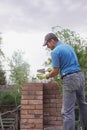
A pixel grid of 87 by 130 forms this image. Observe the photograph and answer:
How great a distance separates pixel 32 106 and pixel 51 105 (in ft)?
1.07

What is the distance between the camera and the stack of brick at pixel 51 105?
6.67 m

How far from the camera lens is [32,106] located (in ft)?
21.6

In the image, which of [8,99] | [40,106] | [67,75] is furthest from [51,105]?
[8,99]

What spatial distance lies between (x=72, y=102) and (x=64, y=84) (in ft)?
0.80

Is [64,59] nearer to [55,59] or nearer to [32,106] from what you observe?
[55,59]

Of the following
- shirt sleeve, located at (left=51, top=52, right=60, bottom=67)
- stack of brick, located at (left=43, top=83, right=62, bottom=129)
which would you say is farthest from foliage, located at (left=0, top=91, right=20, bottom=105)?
shirt sleeve, located at (left=51, top=52, right=60, bottom=67)

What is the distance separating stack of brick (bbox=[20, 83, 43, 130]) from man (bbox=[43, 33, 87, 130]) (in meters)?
1.20

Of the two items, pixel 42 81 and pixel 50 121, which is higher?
pixel 42 81

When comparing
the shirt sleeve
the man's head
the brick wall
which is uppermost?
the man's head

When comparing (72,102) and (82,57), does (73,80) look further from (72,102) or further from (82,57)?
(82,57)

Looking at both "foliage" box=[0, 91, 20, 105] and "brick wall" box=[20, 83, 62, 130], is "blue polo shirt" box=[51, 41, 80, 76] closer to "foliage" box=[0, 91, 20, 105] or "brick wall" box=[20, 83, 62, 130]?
"brick wall" box=[20, 83, 62, 130]

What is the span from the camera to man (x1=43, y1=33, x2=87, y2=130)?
5203 millimetres

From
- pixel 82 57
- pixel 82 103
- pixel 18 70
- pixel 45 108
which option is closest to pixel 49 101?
pixel 45 108

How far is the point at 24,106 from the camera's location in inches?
259
